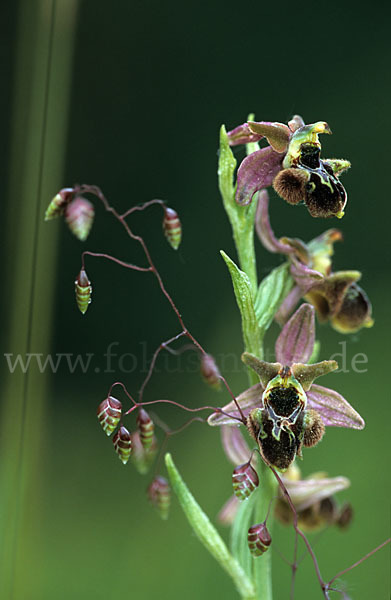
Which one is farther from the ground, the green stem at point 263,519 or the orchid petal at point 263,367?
the orchid petal at point 263,367

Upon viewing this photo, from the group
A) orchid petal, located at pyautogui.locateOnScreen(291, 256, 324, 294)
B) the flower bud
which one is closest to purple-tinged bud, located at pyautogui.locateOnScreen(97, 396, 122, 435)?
orchid petal, located at pyautogui.locateOnScreen(291, 256, 324, 294)

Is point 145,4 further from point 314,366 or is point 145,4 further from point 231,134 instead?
point 314,366

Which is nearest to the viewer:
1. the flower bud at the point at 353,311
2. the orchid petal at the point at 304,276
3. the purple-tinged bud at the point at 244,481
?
the purple-tinged bud at the point at 244,481

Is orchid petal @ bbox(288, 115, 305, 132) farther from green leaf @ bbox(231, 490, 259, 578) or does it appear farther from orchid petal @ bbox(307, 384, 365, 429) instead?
green leaf @ bbox(231, 490, 259, 578)

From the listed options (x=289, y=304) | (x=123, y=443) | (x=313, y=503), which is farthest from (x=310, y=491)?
(x=123, y=443)

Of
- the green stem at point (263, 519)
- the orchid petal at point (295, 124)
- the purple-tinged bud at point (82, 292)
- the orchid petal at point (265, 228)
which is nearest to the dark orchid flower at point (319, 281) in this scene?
the orchid petal at point (265, 228)

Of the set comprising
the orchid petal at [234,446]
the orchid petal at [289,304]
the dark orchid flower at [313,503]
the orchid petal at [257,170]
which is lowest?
the dark orchid flower at [313,503]

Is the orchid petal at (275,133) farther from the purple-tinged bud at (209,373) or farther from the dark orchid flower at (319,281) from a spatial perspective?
the purple-tinged bud at (209,373)
